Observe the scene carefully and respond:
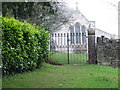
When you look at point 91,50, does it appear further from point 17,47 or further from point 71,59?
point 17,47

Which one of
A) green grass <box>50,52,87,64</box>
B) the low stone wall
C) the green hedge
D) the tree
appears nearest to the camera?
the green hedge

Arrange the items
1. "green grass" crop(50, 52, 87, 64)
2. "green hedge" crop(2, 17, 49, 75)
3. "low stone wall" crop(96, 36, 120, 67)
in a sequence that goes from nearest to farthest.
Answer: "green hedge" crop(2, 17, 49, 75)
"low stone wall" crop(96, 36, 120, 67)
"green grass" crop(50, 52, 87, 64)

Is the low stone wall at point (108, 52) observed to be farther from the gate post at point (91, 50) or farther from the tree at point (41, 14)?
the tree at point (41, 14)

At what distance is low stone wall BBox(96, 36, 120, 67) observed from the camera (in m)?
11.0

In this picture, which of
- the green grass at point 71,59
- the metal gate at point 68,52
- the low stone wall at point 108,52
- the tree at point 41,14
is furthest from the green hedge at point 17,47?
the green grass at point 71,59

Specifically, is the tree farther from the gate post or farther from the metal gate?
the gate post

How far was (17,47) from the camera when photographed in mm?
7520

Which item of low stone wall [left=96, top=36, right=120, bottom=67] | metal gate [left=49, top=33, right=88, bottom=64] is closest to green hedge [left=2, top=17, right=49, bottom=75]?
metal gate [left=49, top=33, right=88, bottom=64]

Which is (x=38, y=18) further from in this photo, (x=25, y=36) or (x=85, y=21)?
Result: (x=85, y=21)

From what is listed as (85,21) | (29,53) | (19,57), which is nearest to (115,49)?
(29,53)

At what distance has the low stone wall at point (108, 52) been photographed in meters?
11.0

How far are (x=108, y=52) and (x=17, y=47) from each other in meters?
6.02

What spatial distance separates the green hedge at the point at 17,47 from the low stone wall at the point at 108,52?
14.0 ft

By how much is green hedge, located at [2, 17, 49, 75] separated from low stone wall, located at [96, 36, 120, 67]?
4.26 meters
